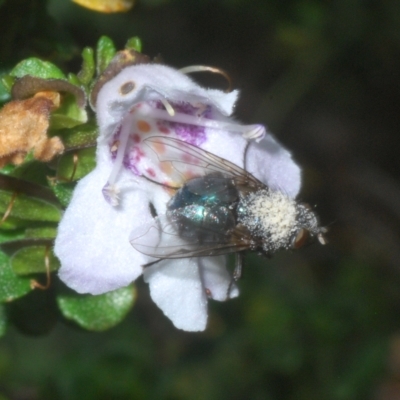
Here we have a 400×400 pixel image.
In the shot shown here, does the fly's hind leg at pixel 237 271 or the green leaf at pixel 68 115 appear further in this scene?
the fly's hind leg at pixel 237 271

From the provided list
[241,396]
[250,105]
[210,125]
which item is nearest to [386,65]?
[250,105]

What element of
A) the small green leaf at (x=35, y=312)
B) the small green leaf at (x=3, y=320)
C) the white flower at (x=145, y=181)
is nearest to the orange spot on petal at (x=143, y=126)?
the white flower at (x=145, y=181)

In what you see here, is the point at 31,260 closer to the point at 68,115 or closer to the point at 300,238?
the point at 68,115

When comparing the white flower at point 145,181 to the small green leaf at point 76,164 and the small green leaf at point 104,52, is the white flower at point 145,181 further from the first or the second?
the small green leaf at point 104,52

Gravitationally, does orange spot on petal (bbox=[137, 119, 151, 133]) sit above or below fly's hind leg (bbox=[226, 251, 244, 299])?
above

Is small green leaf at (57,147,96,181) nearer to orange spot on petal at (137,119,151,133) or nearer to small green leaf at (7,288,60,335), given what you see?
orange spot on petal at (137,119,151,133)

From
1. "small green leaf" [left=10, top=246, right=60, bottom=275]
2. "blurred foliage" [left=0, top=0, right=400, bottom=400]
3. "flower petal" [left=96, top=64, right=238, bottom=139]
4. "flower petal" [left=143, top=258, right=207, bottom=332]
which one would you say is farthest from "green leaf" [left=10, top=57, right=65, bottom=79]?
"blurred foliage" [left=0, top=0, right=400, bottom=400]
